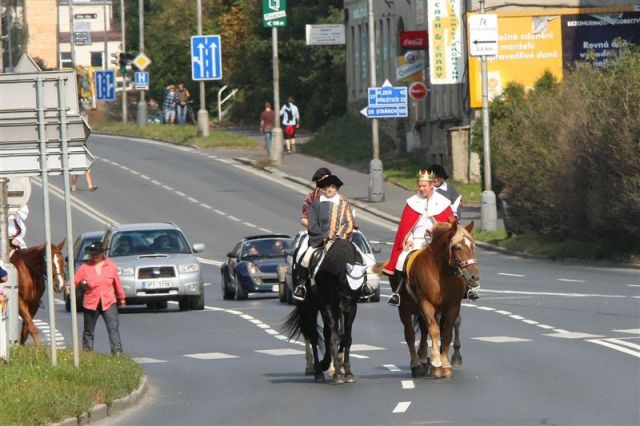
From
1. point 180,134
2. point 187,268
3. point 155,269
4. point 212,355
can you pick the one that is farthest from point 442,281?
point 180,134

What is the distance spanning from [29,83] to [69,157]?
0.91 meters

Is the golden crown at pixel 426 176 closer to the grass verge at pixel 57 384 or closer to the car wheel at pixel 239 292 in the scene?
the grass verge at pixel 57 384

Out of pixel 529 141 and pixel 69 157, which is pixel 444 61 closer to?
pixel 529 141

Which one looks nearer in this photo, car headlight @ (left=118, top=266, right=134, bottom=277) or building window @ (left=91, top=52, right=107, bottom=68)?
car headlight @ (left=118, top=266, right=134, bottom=277)

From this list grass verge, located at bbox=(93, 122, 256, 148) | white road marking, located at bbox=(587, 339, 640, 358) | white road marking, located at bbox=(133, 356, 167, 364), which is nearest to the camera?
white road marking, located at bbox=(587, 339, 640, 358)

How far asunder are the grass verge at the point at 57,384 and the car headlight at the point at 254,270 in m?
15.0

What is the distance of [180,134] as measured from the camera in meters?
79.6

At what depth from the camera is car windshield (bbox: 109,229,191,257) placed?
33.9 meters

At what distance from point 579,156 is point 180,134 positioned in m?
38.9

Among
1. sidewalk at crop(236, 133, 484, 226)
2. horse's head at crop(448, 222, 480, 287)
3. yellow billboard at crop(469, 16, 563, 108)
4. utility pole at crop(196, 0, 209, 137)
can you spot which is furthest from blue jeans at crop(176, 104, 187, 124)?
horse's head at crop(448, 222, 480, 287)

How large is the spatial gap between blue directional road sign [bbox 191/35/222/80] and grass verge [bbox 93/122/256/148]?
3986mm

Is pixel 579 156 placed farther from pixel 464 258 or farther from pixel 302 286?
pixel 464 258

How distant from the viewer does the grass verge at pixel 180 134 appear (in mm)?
75562

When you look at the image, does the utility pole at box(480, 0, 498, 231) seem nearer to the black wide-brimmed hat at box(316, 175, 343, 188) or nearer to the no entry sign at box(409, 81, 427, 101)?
the no entry sign at box(409, 81, 427, 101)
